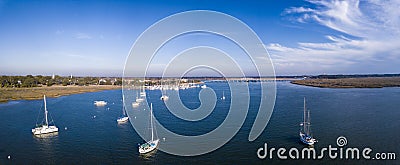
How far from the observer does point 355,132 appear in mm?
13938

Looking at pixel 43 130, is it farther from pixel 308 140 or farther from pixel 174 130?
pixel 308 140

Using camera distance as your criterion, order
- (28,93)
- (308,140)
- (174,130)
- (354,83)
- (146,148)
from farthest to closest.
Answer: (354,83) < (28,93) < (174,130) < (308,140) < (146,148)

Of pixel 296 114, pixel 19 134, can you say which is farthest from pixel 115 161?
pixel 296 114

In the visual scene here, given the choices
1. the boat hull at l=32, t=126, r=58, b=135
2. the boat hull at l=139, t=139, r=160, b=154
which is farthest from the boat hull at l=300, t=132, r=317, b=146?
the boat hull at l=32, t=126, r=58, b=135

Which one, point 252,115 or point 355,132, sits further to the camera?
point 252,115

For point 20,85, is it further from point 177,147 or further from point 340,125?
point 340,125

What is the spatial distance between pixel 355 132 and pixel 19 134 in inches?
666

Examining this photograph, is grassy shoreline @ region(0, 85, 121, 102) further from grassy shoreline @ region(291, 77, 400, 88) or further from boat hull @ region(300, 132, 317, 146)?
grassy shoreline @ region(291, 77, 400, 88)

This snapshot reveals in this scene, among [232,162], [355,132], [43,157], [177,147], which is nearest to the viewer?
[232,162]

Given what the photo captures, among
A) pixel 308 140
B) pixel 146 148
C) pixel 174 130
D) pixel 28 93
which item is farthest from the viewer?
pixel 28 93
